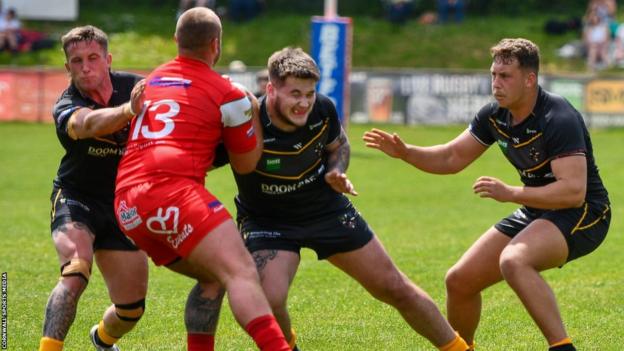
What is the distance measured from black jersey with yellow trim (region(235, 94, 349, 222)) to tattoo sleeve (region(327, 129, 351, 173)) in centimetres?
4

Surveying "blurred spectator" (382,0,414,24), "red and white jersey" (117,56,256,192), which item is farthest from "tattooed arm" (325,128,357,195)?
"blurred spectator" (382,0,414,24)

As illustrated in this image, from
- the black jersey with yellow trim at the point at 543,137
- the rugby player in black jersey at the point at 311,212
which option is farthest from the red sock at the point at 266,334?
the black jersey with yellow trim at the point at 543,137

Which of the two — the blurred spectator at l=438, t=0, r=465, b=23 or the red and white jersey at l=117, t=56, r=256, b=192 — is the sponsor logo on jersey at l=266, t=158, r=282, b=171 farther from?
the blurred spectator at l=438, t=0, r=465, b=23

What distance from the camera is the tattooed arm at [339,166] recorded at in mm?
6227

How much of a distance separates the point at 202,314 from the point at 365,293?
3.41 m

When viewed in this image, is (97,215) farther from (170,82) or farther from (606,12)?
(606,12)

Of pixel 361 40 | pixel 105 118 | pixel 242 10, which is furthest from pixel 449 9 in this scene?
pixel 105 118

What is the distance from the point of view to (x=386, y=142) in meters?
6.91

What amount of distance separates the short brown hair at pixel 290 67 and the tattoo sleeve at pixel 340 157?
0.52 metres

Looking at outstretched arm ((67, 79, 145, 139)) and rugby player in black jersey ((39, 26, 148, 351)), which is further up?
outstretched arm ((67, 79, 145, 139))

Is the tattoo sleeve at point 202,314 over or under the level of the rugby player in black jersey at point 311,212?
under

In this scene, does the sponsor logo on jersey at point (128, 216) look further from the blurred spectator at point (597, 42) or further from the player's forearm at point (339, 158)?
the blurred spectator at point (597, 42)

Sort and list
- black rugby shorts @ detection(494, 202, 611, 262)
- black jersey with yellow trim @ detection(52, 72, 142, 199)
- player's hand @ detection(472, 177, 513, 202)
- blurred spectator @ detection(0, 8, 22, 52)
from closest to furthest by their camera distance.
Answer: player's hand @ detection(472, 177, 513, 202) < black rugby shorts @ detection(494, 202, 611, 262) < black jersey with yellow trim @ detection(52, 72, 142, 199) < blurred spectator @ detection(0, 8, 22, 52)

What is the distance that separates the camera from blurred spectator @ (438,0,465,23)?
34.4 m
